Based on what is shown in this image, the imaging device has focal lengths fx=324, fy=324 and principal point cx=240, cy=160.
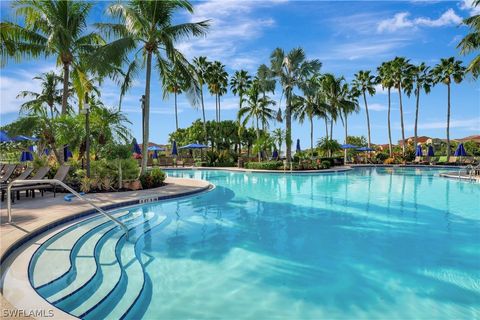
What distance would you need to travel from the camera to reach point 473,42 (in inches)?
795

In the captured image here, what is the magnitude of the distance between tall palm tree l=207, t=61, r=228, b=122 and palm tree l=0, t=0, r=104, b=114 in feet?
73.8

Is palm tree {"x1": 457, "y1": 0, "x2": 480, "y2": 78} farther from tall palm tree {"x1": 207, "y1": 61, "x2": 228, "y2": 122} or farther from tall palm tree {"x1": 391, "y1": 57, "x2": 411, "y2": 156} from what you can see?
tall palm tree {"x1": 207, "y1": 61, "x2": 228, "y2": 122}

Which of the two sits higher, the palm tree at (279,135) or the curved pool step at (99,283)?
the palm tree at (279,135)

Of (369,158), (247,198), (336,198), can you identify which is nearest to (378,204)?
(336,198)

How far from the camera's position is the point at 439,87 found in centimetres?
3916

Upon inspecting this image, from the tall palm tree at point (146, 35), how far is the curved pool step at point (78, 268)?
8.54 meters

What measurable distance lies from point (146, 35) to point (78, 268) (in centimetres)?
1255

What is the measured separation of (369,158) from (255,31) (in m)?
29.2

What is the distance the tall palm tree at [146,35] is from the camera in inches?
561

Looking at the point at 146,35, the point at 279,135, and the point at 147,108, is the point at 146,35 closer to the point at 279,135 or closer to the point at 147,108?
the point at 147,108

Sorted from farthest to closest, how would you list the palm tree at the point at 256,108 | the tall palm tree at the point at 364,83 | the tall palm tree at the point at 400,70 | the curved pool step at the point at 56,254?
1. the tall palm tree at the point at 364,83
2. the tall palm tree at the point at 400,70
3. the palm tree at the point at 256,108
4. the curved pool step at the point at 56,254

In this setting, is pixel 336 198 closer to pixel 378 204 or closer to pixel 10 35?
pixel 378 204

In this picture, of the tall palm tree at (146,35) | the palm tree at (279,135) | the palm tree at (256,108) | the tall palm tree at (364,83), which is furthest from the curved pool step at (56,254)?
the tall palm tree at (364,83)

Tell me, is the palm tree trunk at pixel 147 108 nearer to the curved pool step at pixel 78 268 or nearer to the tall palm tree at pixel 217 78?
the curved pool step at pixel 78 268
